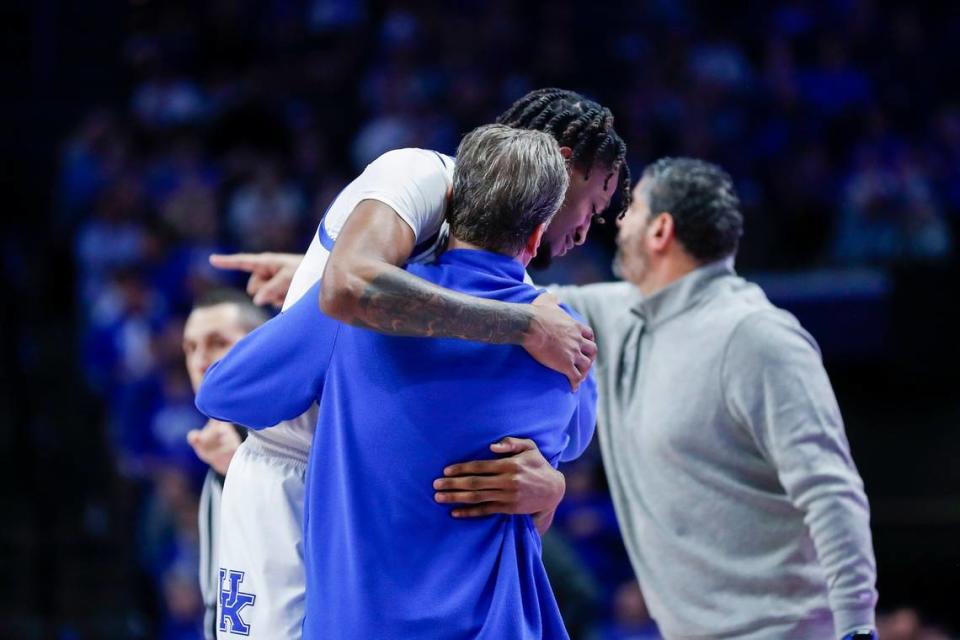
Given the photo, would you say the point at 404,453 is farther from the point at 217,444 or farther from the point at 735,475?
the point at 735,475

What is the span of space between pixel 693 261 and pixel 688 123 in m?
5.21

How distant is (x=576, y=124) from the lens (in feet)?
9.27

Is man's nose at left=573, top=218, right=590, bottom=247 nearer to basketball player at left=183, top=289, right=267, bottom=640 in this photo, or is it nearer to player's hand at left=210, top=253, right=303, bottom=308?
player's hand at left=210, top=253, right=303, bottom=308

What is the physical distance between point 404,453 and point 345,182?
21.6 feet

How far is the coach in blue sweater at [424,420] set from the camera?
237 cm

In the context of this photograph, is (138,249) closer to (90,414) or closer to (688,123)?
(90,414)

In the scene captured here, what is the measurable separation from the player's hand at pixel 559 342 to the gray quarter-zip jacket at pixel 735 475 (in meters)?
0.95

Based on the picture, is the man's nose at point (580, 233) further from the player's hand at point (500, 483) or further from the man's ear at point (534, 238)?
the player's hand at point (500, 483)

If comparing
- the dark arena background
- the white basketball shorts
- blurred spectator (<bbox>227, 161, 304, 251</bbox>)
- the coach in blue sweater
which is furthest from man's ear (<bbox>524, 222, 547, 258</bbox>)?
blurred spectator (<bbox>227, 161, 304, 251</bbox>)

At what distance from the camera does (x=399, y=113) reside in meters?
9.12

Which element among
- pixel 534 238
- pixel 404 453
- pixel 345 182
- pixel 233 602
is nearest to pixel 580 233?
pixel 534 238

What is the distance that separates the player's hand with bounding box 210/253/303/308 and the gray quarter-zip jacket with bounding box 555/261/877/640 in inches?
38.8

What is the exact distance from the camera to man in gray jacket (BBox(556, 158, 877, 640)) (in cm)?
319

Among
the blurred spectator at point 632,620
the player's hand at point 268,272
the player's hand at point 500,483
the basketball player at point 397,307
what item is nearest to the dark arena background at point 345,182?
the blurred spectator at point 632,620
